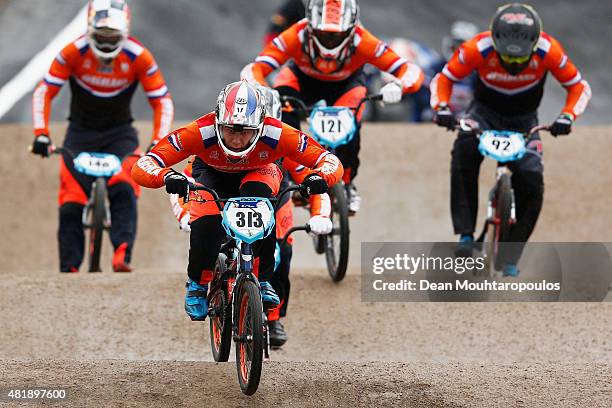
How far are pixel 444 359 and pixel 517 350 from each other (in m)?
0.59

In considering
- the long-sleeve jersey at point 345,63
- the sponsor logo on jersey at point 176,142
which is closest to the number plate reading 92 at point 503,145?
the long-sleeve jersey at point 345,63

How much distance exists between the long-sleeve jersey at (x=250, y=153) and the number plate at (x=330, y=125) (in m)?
2.75

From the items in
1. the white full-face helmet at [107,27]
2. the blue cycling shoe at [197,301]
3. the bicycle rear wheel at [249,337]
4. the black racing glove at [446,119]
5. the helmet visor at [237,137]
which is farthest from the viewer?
the white full-face helmet at [107,27]

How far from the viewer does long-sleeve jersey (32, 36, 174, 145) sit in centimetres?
1413

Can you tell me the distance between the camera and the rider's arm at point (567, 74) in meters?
13.2

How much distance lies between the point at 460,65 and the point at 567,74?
0.92m

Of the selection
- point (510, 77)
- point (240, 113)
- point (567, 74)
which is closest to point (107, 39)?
point (510, 77)

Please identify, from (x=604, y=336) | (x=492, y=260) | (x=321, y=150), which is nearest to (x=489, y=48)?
(x=492, y=260)

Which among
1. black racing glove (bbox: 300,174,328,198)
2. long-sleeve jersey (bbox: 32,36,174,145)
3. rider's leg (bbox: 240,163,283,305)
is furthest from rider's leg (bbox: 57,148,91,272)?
black racing glove (bbox: 300,174,328,198)

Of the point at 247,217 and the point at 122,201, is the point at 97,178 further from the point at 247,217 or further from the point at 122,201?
the point at 247,217

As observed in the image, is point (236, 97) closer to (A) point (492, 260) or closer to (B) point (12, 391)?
(B) point (12, 391)

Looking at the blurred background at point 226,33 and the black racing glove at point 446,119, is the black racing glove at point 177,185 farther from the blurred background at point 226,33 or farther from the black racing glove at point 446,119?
the blurred background at point 226,33

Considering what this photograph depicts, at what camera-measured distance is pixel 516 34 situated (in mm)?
12906

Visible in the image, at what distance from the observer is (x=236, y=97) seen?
9422 mm
